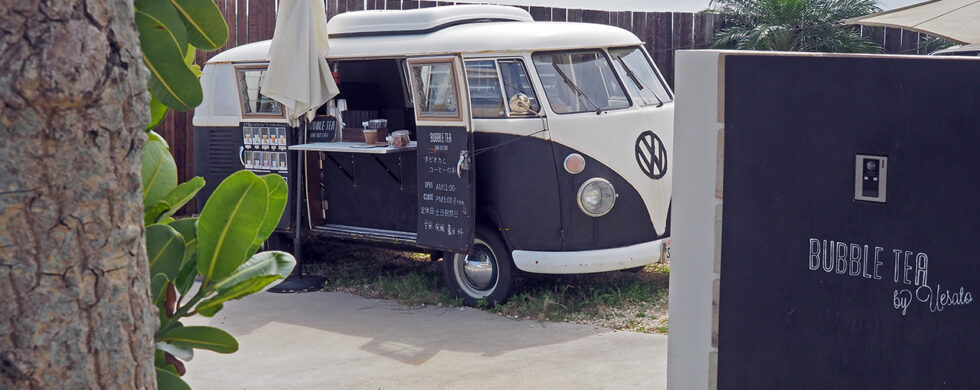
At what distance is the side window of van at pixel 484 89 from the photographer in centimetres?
765

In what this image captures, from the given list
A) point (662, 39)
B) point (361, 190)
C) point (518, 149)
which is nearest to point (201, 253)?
point (518, 149)

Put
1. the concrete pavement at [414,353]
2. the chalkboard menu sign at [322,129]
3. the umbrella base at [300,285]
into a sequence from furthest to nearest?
the chalkboard menu sign at [322,129] → the umbrella base at [300,285] → the concrete pavement at [414,353]

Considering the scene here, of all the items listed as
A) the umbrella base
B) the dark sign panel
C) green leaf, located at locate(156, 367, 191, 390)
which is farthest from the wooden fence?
green leaf, located at locate(156, 367, 191, 390)

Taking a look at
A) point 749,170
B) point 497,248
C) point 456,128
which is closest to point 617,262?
point 497,248

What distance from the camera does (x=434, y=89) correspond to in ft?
25.4

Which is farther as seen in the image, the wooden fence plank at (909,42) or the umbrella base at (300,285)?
the wooden fence plank at (909,42)

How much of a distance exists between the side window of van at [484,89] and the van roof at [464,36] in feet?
0.48

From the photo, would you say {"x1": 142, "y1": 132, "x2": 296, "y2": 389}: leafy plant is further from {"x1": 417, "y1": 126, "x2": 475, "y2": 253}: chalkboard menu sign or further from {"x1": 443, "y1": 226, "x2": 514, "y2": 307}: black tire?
{"x1": 443, "y1": 226, "x2": 514, "y2": 307}: black tire

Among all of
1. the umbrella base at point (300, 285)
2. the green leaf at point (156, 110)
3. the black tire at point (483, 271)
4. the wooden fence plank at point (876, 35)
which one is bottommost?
the umbrella base at point (300, 285)

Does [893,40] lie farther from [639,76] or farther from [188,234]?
[188,234]

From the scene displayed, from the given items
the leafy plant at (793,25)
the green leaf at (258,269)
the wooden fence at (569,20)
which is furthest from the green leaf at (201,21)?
the leafy plant at (793,25)

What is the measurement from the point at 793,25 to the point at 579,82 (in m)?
10.9

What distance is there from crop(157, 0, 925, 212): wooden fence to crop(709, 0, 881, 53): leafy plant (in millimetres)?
334

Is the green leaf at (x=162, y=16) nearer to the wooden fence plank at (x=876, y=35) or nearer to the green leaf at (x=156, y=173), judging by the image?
the green leaf at (x=156, y=173)
